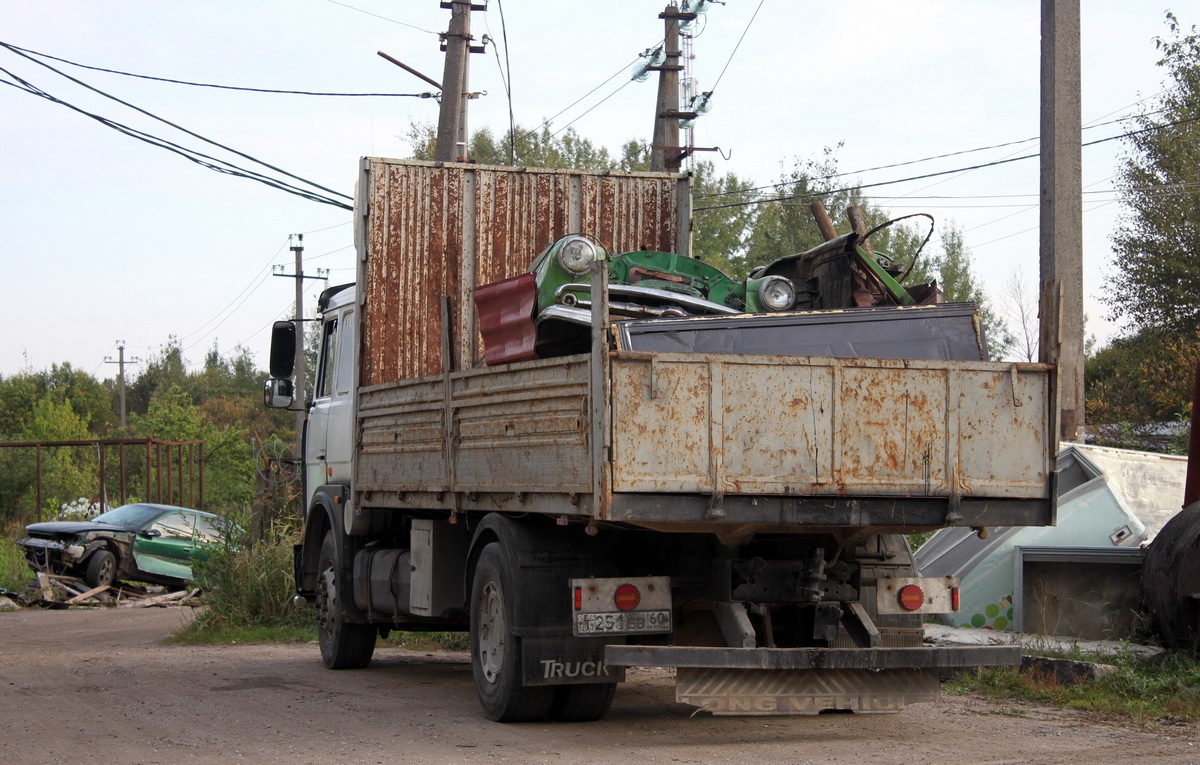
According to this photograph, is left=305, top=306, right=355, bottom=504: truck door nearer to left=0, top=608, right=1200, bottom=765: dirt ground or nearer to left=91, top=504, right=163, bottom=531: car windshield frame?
left=0, top=608, right=1200, bottom=765: dirt ground

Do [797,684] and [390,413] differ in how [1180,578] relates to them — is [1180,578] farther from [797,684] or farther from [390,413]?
[390,413]

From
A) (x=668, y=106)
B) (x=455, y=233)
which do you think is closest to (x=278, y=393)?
(x=455, y=233)

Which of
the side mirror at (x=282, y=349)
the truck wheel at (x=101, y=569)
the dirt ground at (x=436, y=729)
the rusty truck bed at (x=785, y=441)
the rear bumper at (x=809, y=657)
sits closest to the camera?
the rusty truck bed at (x=785, y=441)

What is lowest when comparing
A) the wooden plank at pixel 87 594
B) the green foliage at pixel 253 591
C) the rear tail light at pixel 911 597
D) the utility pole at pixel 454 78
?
the wooden plank at pixel 87 594

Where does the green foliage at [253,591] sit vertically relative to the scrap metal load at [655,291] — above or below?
below

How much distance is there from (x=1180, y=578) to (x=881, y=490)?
3089 mm

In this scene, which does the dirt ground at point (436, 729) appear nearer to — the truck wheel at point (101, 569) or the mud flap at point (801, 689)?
the mud flap at point (801, 689)

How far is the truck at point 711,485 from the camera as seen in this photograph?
236 inches

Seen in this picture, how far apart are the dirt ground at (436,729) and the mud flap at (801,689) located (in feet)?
0.74

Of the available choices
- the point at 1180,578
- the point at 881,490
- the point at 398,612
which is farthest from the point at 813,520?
the point at 398,612

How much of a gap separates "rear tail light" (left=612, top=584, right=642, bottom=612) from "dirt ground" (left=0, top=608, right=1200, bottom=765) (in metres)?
0.67

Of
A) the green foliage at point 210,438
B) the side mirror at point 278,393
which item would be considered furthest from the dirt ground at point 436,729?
the green foliage at point 210,438

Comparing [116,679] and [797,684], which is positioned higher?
[797,684]

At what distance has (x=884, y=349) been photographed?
6.82 meters
